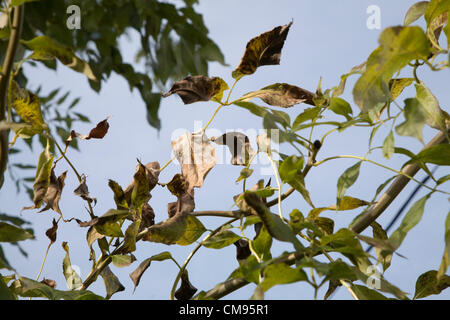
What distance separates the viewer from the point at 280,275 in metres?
0.21

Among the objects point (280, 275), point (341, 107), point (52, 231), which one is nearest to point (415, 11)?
point (341, 107)

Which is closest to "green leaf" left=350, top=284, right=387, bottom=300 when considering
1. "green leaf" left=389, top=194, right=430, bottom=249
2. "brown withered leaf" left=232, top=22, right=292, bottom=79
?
"green leaf" left=389, top=194, right=430, bottom=249

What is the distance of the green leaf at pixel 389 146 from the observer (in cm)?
22

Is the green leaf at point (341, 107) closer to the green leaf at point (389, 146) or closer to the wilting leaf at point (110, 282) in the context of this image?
the green leaf at point (389, 146)

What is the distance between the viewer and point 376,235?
309 mm

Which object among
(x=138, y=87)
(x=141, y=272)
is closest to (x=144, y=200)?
(x=141, y=272)

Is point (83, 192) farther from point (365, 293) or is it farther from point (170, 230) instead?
point (365, 293)

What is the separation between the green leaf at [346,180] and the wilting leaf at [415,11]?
0.30ft
